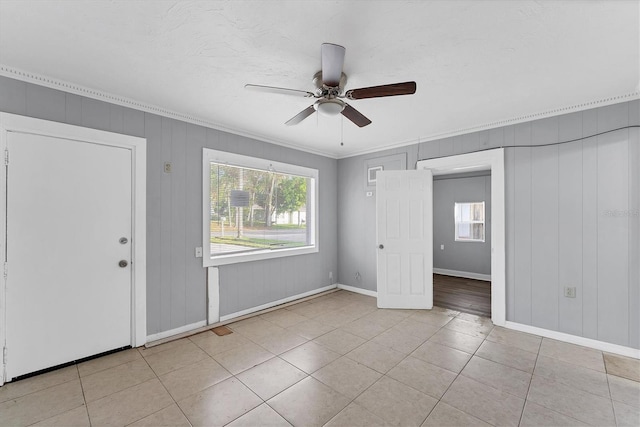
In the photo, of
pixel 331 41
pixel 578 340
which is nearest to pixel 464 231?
Answer: pixel 578 340

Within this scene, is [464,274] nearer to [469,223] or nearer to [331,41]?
[469,223]

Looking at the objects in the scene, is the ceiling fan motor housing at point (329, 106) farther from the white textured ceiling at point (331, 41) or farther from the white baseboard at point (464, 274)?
the white baseboard at point (464, 274)

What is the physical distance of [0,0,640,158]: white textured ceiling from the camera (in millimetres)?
1642

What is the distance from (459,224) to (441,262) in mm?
1038

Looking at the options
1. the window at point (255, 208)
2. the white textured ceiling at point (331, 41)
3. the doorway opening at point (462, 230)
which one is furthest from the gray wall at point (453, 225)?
the window at point (255, 208)

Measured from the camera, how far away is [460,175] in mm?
6477

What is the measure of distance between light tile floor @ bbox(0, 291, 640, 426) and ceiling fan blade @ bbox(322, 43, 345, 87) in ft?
7.81

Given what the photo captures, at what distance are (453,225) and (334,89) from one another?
5664mm

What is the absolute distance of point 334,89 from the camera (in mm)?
2158

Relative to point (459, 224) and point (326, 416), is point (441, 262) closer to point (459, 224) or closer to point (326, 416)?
point (459, 224)

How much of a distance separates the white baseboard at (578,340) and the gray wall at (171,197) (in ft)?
11.1

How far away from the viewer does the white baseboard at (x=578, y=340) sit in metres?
2.76

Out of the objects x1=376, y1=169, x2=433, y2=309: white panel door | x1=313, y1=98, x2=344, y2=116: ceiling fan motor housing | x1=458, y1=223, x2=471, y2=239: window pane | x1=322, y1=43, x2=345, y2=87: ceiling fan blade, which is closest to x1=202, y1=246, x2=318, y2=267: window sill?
x1=376, y1=169, x2=433, y2=309: white panel door

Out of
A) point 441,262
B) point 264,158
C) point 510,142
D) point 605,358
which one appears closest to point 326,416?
point 605,358
